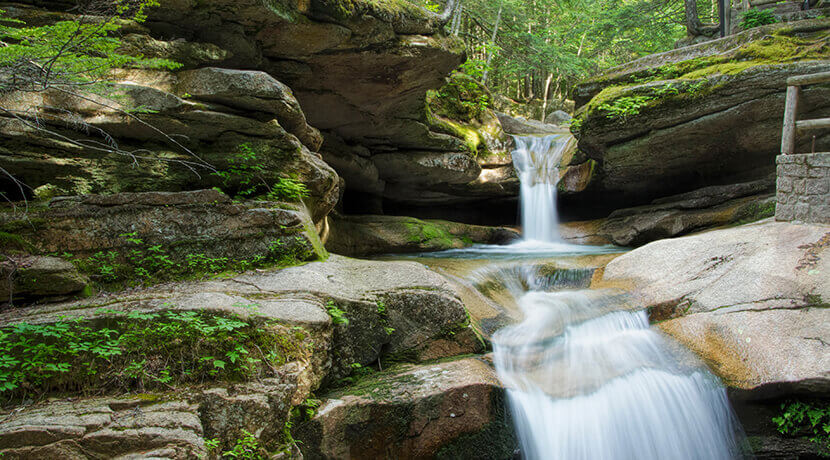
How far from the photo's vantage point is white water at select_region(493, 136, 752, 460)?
15.1 feet

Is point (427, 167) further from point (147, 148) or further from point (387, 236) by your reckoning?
point (147, 148)

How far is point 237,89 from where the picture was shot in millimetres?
6301

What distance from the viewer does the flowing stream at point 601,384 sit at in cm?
462

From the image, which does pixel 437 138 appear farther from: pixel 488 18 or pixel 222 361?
pixel 488 18

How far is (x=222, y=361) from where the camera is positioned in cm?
367

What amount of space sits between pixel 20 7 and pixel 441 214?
39.4 ft

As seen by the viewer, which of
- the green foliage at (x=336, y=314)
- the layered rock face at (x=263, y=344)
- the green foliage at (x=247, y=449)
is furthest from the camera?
the green foliage at (x=336, y=314)

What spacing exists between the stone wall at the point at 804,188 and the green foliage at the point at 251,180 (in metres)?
7.74

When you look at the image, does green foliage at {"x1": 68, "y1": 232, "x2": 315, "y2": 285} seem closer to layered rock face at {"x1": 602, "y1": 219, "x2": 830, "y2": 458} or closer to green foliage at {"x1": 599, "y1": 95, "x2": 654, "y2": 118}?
layered rock face at {"x1": 602, "y1": 219, "x2": 830, "y2": 458}

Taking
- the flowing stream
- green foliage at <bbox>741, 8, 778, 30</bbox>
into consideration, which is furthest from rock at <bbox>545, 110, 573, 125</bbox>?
the flowing stream

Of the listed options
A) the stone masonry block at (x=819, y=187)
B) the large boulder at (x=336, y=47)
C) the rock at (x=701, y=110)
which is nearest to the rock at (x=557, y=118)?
the rock at (x=701, y=110)

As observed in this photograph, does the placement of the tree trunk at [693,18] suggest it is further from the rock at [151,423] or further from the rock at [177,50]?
the rock at [151,423]

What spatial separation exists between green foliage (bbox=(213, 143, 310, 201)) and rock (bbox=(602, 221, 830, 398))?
559cm

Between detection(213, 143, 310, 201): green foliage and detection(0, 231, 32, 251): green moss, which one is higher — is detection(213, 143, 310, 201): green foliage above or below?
above
